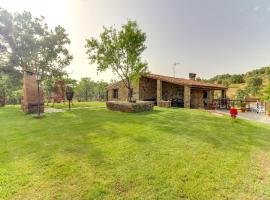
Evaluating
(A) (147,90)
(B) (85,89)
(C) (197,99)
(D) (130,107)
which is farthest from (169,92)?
(B) (85,89)

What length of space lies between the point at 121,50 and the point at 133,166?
11379 millimetres

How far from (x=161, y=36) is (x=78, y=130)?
1335 centimetres

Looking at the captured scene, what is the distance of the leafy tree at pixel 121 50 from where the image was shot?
13172 mm

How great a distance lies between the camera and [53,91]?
2155 centimetres

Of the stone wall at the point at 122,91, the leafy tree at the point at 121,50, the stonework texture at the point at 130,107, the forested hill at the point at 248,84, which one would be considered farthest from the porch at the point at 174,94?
the forested hill at the point at 248,84

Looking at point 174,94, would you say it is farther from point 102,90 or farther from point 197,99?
point 102,90

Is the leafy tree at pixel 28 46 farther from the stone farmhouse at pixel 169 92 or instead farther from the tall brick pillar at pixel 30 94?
the stone farmhouse at pixel 169 92

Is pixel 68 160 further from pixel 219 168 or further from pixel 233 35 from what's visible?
pixel 233 35

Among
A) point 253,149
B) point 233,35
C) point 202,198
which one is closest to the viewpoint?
point 202,198

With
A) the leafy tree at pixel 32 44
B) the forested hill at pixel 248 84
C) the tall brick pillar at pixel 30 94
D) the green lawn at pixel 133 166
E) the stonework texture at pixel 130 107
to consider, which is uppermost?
the leafy tree at pixel 32 44

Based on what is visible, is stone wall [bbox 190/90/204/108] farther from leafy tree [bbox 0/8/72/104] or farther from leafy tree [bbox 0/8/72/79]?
leafy tree [bbox 0/8/72/104]

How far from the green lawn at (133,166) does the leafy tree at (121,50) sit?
850cm

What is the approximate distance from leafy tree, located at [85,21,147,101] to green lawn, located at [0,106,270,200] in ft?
27.9

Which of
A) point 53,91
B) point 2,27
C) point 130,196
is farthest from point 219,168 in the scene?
point 2,27
